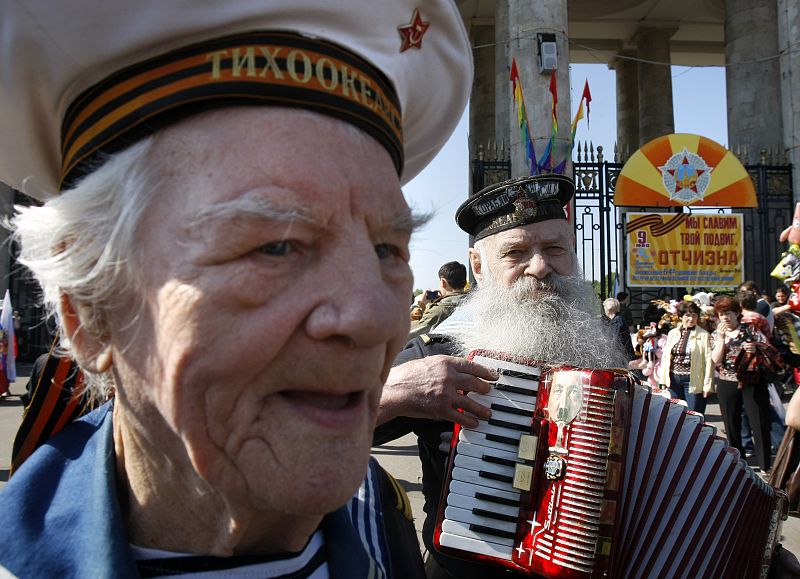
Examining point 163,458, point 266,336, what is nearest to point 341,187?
point 266,336

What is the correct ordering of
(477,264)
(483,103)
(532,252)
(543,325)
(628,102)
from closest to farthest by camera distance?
(543,325) < (532,252) < (477,264) < (483,103) < (628,102)

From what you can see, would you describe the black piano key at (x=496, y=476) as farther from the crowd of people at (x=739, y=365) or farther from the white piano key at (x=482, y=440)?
the crowd of people at (x=739, y=365)

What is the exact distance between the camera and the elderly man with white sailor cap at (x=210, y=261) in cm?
79

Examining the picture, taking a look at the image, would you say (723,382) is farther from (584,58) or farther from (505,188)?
(584,58)

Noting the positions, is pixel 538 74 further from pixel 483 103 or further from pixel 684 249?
pixel 483 103

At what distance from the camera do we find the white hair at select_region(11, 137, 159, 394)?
0.83m

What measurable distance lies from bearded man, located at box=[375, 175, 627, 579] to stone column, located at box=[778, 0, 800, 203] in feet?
39.7

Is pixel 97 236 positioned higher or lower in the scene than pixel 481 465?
higher

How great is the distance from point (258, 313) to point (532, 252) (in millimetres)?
2090

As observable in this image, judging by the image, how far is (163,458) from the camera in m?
0.92

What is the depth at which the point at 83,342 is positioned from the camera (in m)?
0.94

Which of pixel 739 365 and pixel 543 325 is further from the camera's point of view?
pixel 739 365

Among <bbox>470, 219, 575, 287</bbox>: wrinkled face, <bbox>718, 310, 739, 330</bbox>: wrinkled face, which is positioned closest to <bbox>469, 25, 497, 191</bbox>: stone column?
<bbox>718, 310, 739, 330</bbox>: wrinkled face

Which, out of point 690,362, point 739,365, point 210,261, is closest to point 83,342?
point 210,261
